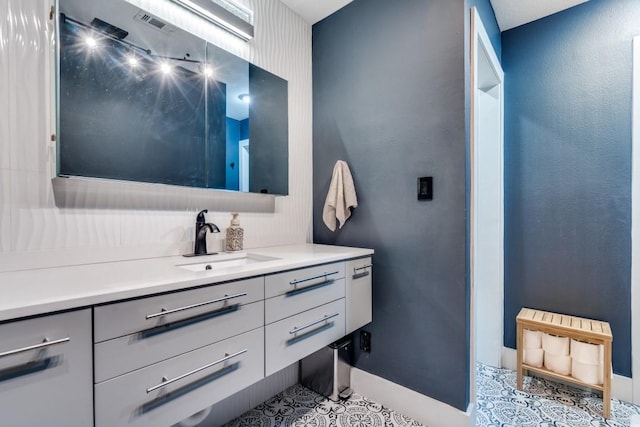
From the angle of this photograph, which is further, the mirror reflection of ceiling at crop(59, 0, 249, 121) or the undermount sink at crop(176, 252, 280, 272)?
the undermount sink at crop(176, 252, 280, 272)

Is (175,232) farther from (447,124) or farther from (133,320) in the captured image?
(447,124)

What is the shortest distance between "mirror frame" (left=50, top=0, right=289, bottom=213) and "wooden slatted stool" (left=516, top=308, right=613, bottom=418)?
1.88 meters

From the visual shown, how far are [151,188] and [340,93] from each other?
1.26m

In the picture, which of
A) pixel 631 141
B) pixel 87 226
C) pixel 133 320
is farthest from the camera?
pixel 631 141

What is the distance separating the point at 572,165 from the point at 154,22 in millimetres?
2534

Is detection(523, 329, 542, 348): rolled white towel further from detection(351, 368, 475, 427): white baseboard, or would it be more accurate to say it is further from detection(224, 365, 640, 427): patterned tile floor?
detection(351, 368, 475, 427): white baseboard

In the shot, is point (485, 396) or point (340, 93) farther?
point (340, 93)

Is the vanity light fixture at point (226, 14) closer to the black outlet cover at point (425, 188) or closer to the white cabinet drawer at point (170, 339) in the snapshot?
the black outlet cover at point (425, 188)

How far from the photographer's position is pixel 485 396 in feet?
5.91

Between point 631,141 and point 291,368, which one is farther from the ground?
point 631,141

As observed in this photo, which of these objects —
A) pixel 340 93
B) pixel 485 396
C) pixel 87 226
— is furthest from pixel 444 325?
pixel 87 226

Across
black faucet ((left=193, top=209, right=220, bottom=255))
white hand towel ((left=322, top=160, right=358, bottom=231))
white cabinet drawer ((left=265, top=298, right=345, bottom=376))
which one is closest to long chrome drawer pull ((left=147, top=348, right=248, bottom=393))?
white cabinet drawer ((left=265, top=298, right=345, bottom=376))

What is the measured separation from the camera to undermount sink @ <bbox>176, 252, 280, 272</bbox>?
4.38 feet

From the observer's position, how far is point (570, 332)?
1737 mm
